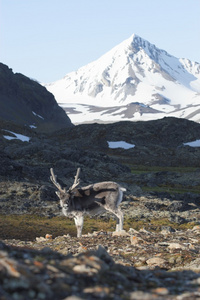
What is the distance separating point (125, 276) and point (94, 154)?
9395 cm

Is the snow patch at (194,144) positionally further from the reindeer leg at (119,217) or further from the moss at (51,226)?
the reindeer leg at (119,217)

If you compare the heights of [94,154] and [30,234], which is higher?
[94,154]

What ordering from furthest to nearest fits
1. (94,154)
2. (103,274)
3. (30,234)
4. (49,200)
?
(94,154)
(49,200)
(30,234)
(103,274)

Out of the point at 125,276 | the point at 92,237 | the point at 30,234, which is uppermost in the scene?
the point at 125,276

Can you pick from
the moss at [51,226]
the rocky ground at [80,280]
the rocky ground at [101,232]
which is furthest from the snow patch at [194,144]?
the rocky ground at [80,280]

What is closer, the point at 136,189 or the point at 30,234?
the point at 30,234

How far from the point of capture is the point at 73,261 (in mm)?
10047

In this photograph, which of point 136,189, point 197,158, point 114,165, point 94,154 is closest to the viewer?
point 136,189

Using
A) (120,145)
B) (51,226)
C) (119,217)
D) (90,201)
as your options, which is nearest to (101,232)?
(119,217)

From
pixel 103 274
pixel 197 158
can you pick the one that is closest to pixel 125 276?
pixel 103 274

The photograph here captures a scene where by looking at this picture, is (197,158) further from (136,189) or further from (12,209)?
(12,209)

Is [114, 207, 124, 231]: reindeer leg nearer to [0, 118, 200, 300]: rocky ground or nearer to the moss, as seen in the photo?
[0, 118, 200, 300]: rocky ground

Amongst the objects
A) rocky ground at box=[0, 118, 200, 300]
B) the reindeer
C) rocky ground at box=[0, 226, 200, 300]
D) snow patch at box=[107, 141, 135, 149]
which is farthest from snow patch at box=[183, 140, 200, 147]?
rocky ground at box=[0, 226, 200, 300]

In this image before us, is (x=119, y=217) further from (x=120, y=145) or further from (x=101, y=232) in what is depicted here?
(x=120, y=145)
